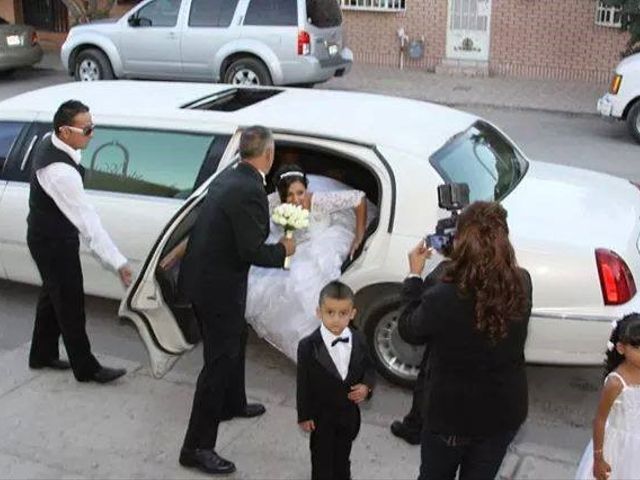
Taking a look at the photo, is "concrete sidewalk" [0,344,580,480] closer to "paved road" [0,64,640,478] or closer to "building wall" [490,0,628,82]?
"paved road" [0,64,640,478]

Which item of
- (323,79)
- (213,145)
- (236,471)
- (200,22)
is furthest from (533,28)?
(236,471)

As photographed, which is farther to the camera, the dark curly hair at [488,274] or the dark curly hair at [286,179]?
the dark curly hair at [286,179]

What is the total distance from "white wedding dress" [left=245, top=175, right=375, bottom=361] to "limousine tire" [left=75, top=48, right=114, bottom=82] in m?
11.2

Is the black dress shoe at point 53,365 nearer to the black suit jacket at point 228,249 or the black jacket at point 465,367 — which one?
the black suit jacket at point 228,249

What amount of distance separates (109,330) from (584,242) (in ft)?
10.5

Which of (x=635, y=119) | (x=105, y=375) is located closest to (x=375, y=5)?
(x=635, y=119)

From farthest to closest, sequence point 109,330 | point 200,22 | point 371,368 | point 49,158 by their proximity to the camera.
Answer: point 200,22 < point 109,330 < point 49,158 < point 371,368

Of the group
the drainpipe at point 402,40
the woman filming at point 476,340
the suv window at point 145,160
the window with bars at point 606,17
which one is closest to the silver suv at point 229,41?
the drainpipe at point 402,40

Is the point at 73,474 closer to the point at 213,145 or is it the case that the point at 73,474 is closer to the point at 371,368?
the point at 371,368

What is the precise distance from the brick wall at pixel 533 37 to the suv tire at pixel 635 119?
5182mm

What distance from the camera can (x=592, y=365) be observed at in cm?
514

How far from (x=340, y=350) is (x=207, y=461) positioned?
103 cm

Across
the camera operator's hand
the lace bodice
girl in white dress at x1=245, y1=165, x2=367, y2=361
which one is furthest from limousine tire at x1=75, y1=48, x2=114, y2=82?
the camera operator's hand

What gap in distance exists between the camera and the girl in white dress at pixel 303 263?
532 cm
